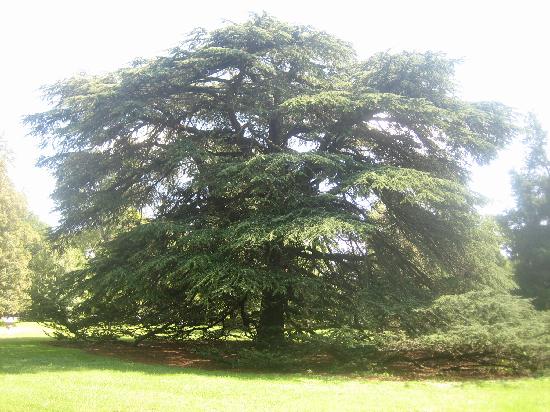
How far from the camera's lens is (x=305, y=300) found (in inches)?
559

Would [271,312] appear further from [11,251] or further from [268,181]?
[11,251]

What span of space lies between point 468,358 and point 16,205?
32.2 metres

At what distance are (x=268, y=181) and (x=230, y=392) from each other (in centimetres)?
686

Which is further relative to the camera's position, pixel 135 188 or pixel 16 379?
pixel 135 188

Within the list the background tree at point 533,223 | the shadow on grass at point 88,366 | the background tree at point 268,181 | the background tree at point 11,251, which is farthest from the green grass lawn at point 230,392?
the background tree at point 11,251

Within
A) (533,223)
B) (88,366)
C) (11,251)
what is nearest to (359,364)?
(88,366)

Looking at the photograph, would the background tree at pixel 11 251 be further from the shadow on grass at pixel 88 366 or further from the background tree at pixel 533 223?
the background tree at pixel 533 223

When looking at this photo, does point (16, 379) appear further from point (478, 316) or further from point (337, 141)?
point (337, 141)

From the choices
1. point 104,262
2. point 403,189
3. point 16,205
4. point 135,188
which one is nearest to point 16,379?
point 104,262

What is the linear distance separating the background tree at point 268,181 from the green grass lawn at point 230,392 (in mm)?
2542

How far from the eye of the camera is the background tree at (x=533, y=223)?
80.4 feet

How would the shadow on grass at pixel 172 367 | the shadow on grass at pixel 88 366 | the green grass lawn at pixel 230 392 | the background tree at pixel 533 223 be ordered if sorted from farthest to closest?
the background tree at pixel 533 223, the shadow on grass at pixel 172 367, the shadow on grass at pixel 88 366, the green grass lawn at pixel 230 392

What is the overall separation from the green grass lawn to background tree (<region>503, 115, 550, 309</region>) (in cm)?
1633

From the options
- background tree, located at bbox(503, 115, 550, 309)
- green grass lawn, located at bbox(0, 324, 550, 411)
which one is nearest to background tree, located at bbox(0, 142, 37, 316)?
green grass lawn, located at bbox(0, 324, 550, 411)
